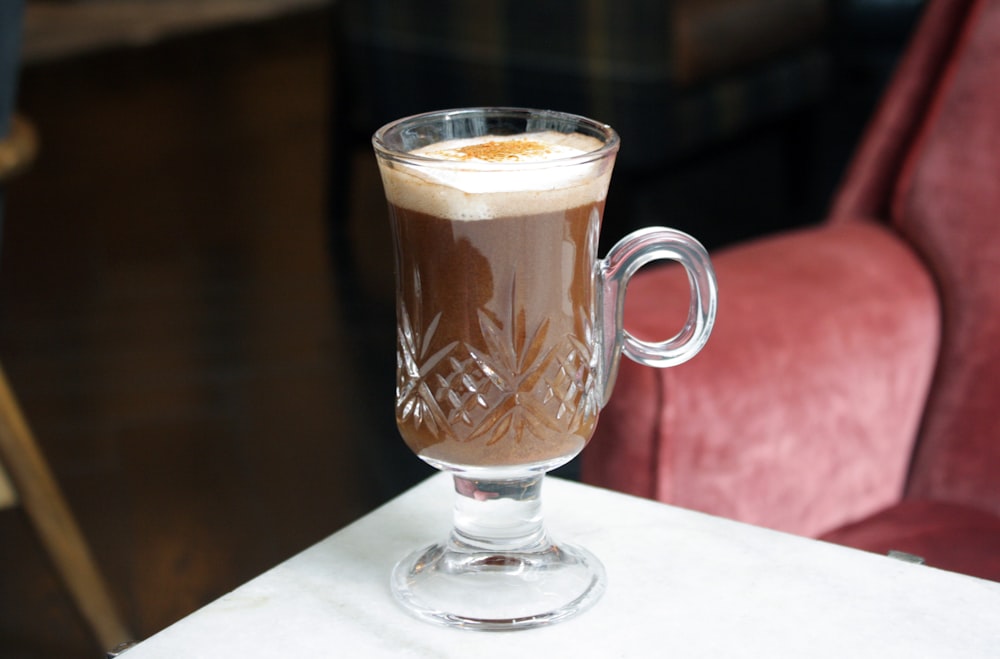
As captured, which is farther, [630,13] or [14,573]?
[630,13]

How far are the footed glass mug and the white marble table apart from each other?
0.02 meters

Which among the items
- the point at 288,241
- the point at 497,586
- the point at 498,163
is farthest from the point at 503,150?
the point at 288,241

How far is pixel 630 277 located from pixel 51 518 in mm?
995

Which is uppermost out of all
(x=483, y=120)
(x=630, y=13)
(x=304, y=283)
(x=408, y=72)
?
(x=483, y=120)

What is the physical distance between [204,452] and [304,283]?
90 centimetres

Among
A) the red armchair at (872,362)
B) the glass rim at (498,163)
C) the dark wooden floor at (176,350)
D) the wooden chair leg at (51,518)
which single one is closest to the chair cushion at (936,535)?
the red armchair at (872,362)

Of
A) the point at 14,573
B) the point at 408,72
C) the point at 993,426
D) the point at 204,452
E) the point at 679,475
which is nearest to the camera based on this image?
the point at 679,475

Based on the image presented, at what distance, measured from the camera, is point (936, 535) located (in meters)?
1.19

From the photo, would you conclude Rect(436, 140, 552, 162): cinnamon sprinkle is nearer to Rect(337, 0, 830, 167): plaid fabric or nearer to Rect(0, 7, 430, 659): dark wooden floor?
Rect(0, 7, 430, 659): dark wooden floor

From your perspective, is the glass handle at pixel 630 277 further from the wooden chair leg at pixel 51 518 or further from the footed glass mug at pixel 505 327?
the wooden chair leg at pixel 51 518

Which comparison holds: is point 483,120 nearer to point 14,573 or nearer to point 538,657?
point 538,657

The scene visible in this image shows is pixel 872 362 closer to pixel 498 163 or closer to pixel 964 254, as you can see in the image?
pixel 964 254

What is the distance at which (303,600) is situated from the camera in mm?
807

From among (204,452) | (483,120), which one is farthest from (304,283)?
(483,120)
